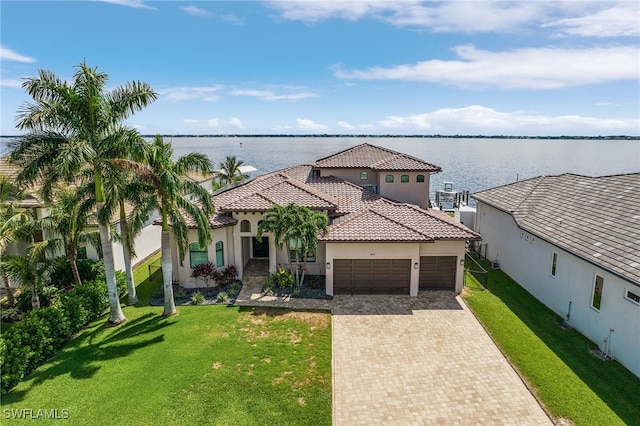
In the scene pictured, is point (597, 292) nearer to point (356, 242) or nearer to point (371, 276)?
point (371, 276)

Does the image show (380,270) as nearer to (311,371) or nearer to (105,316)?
(311,371)

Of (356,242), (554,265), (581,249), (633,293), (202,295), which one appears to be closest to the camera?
(633,293)

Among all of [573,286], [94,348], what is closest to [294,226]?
[94,348]

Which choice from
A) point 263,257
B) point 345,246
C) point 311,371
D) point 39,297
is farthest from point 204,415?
point 263,257

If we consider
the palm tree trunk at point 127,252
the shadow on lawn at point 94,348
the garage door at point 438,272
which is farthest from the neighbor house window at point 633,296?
the palm tree trunk at point 127,252

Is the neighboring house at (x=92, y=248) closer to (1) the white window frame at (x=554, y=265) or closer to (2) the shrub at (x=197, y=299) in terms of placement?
(2) the shrub at (x=197, y=299)

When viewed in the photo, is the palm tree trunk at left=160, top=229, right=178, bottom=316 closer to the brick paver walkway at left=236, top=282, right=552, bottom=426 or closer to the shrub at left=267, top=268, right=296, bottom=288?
the brick paver walkway at left=236, top=282, right=552, bottom=426

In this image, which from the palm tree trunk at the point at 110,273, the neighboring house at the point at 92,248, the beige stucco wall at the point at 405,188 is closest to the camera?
the palm tree trunk at the point at 110,273
